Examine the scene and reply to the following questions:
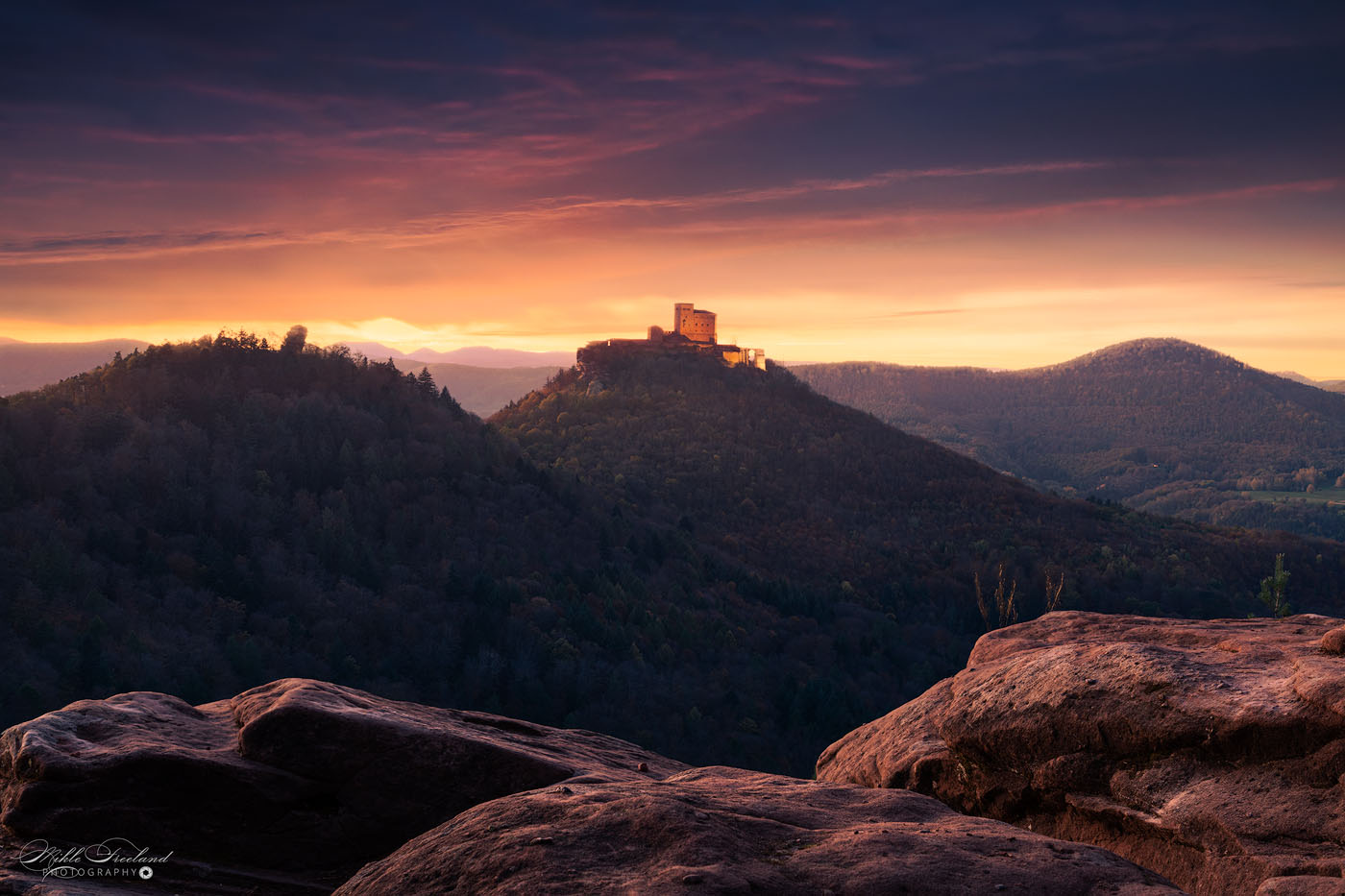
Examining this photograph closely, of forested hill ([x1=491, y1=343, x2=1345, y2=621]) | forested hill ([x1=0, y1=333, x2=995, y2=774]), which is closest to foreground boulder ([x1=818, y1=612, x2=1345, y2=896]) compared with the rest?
forested hill ([x1=0, y1=333, x2=995, y2=774])

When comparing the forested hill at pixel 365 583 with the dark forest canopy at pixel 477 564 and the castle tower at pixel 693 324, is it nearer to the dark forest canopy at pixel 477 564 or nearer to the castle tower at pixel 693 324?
the dark forest canopy at pixel 477 564

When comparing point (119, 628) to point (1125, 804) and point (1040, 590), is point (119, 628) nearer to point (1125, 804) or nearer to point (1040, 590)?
point (1125, 804)

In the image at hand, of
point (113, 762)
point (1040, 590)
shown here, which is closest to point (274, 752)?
point (113, 762)

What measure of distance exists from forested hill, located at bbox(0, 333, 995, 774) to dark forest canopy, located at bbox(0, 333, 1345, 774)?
0.19 metres

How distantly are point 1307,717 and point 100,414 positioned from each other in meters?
64.4

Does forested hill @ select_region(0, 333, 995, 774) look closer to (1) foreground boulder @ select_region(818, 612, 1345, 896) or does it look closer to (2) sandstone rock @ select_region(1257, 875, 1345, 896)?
(1) foreground boulder @ select_region(818, 612, 1345, 896)

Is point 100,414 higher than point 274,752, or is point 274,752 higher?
point 100,414

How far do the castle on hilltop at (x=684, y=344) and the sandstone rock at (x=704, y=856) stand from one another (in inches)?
4729

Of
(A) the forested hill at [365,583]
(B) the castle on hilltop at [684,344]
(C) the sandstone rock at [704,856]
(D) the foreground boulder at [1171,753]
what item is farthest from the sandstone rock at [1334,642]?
(B) the castle on hilltop at [684,344]

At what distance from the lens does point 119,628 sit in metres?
43.1

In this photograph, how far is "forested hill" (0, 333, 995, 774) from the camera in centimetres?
4422

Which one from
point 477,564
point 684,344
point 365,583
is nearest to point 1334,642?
point 365,583

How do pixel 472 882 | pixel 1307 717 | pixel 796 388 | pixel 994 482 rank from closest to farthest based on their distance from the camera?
pixel 472 882
pixel 1307 717
pixel 994 482
pixel 796 388

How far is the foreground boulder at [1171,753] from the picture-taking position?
678 centimetres
